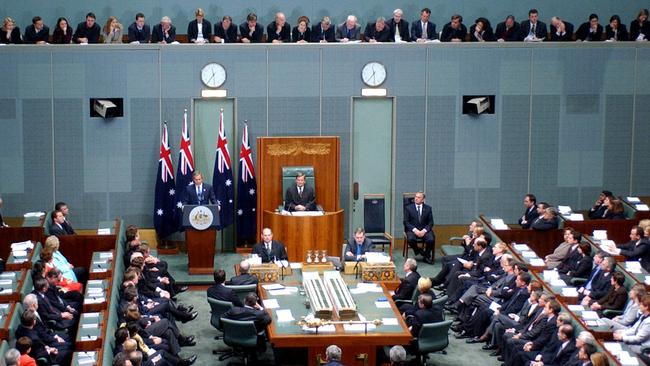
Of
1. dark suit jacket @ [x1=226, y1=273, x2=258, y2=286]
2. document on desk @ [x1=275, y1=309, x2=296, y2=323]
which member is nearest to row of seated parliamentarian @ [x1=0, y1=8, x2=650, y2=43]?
dark suit jacket @ [x1=226, y1=273, x2=258, y2=286]

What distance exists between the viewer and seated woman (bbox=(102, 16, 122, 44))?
21.8m

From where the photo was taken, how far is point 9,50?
21.3m

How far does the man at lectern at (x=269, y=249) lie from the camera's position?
61.3 ft

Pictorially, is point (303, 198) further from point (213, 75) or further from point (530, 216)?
point (530, 216)

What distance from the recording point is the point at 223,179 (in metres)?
21.7

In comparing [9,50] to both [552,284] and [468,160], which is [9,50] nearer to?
[468,160]

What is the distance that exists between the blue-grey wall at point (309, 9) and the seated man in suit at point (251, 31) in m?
1.61

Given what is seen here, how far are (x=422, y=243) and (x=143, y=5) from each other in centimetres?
743

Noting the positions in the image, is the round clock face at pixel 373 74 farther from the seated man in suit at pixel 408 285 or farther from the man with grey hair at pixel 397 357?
the man with grey hair at pixel 397 357

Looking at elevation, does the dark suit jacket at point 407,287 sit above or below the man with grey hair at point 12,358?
above

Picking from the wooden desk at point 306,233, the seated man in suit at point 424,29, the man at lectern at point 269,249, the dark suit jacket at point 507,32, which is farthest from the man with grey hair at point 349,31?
the man at lectern at point 269,249

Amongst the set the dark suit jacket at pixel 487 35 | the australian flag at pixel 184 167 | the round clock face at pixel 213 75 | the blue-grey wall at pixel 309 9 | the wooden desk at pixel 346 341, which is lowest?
the wooden desk at pixel 346 341

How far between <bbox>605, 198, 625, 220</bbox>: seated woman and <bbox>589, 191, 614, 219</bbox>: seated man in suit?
150mm

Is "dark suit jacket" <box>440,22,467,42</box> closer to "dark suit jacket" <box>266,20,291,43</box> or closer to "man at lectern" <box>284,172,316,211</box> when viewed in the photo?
"dark suit jacket" <box>266,20,291,43</box>
